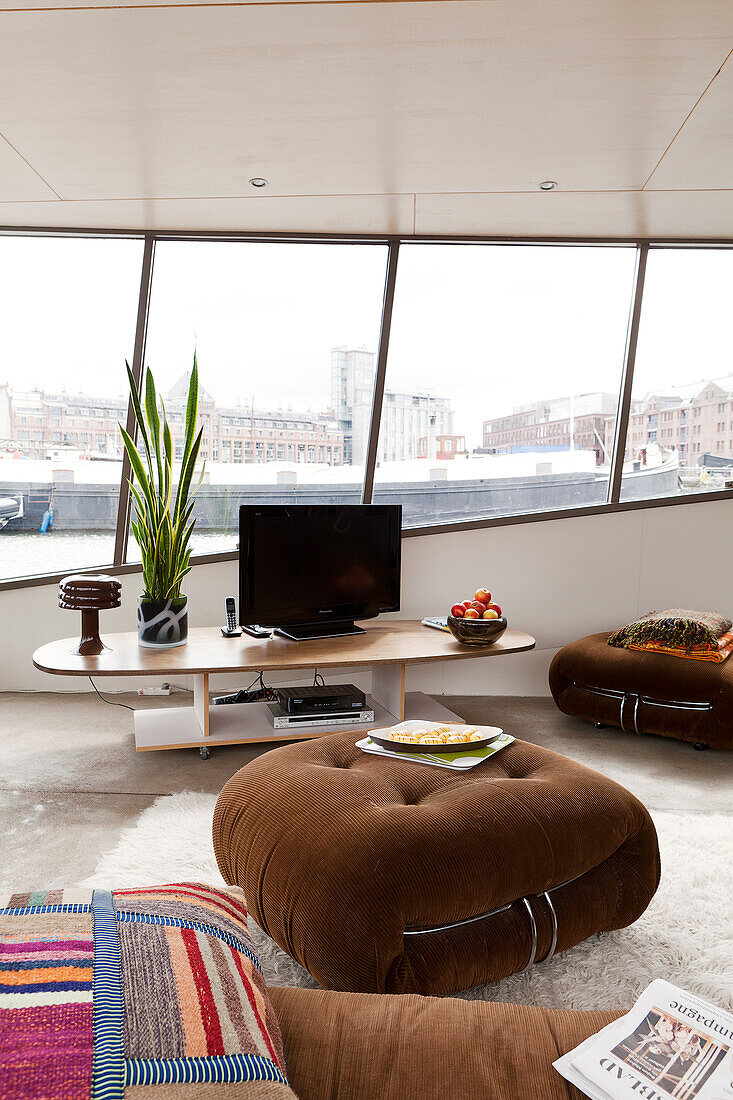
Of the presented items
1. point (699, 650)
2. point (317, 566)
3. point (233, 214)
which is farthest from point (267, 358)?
point (699, 650)

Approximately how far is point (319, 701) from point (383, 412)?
71.2 inches

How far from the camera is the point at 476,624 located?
3633 millimetres

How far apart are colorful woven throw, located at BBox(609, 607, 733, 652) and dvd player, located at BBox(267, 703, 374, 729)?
138 centimetres

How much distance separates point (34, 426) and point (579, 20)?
10.7ft

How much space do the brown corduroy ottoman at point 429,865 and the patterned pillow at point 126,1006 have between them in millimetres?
720

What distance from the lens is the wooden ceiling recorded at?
242 centimetres

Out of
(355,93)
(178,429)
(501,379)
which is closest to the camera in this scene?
(355,93)

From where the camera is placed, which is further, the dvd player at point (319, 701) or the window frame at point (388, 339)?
the window frame at point (388, 339)

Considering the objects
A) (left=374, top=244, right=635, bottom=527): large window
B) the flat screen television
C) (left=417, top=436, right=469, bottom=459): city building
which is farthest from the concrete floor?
(left=417, top=436, right=469, bottom=459): city building

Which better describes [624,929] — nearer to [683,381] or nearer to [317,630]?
[317,630]

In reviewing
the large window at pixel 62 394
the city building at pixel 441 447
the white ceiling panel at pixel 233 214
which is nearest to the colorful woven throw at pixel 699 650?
the city building at pixel 441 447

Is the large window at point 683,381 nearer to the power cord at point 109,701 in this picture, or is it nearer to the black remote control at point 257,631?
the black remote control at point 257,631

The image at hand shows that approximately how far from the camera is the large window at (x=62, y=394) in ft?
14.0

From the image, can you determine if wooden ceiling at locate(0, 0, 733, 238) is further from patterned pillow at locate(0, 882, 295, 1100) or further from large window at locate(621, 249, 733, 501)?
patterned pillow at locate(0, 882, 295, 1100)
